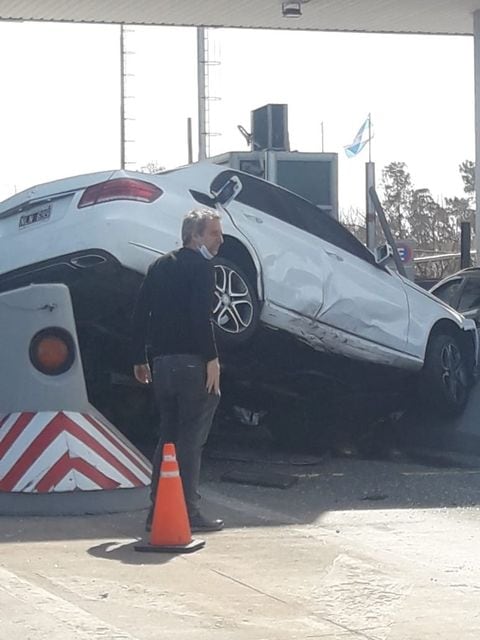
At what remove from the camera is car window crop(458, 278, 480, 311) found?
14.8 metres

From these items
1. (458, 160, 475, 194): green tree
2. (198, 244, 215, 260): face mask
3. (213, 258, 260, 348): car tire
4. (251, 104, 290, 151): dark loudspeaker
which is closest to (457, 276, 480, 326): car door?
(251, 104, 290, 151): dark loudspeaker

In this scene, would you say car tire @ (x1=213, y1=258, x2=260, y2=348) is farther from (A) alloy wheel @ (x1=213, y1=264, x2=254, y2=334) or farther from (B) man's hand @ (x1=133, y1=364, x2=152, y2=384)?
(B) man's hand @ (x1=133, y1=364, x2=152, y2=384)

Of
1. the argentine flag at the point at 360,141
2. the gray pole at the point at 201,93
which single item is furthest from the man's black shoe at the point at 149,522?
the gray pole at the point at 201,93

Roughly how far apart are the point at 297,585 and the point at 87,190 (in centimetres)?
392

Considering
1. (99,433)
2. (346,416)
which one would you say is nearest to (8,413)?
(99,433)

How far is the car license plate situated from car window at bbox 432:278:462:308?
6.79 meters

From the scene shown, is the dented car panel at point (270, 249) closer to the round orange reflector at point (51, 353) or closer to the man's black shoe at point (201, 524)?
the round orange reflector at point (51, 353)

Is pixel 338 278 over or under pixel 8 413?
over

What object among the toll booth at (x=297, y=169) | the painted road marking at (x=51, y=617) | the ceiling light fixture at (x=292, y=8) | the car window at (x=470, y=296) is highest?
the ceiling light fixture at (x=292, y=8)

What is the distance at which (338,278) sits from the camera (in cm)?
1060

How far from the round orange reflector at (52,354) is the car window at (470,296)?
7130 mm

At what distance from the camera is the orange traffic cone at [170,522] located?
714 centimetres

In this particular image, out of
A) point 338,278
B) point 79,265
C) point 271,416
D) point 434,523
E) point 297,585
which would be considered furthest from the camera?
point 271,416

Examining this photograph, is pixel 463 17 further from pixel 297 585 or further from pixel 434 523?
pixel 297 585
